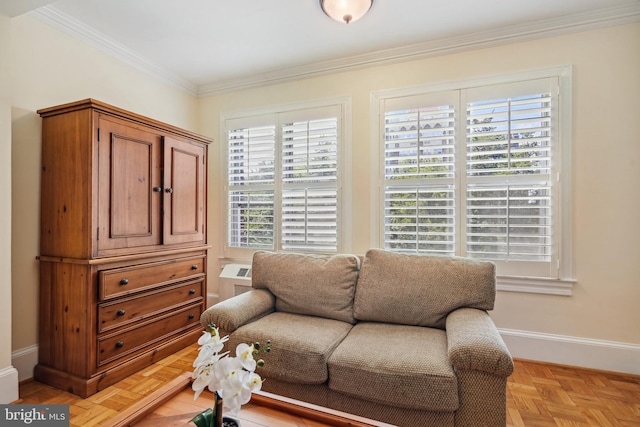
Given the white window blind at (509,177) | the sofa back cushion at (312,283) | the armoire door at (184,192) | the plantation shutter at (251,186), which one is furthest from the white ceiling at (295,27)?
the sofa back cushion at (312,283)

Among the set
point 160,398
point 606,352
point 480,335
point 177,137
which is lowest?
point 606,352

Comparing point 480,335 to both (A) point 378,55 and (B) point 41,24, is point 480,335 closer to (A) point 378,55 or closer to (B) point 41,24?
(A) point 378,55

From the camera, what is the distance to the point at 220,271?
3.47m

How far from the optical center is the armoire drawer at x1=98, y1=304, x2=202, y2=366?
206 cm

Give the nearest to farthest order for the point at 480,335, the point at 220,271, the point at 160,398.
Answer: the point at 160,398
the point at 480,335
the point at 220,271

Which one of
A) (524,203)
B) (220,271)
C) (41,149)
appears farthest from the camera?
(220,271)

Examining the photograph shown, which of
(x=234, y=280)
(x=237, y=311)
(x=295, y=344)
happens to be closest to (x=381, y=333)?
(x=295, y=344)

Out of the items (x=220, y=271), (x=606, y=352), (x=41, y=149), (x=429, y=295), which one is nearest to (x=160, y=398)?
(x=429, y=295)

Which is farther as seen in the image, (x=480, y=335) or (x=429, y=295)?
(x=429, y=295)

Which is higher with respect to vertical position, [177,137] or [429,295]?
[177,137]

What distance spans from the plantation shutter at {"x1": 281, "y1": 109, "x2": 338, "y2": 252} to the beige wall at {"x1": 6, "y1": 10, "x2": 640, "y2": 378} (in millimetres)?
1141

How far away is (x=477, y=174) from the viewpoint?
2545 millimetres

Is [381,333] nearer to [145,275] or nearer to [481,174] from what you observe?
[481,174]

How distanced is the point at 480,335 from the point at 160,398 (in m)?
1.39
